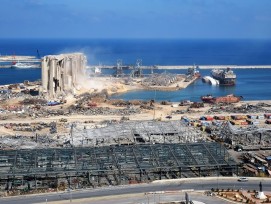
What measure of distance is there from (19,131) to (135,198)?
30419 mm

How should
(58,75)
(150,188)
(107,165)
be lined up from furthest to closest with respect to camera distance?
(58,75), (107,165), (150,188)

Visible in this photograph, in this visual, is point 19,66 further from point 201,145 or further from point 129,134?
point 201,145

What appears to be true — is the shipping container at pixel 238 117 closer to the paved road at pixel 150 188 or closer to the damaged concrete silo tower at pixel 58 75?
the paved road at pixel 150 188

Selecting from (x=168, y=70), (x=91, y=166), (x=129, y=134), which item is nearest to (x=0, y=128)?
(x=129, y=134)

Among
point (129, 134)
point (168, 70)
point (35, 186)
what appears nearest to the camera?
point (35, 186)

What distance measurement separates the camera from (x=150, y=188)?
130 feet

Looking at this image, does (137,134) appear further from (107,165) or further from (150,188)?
(150,188)

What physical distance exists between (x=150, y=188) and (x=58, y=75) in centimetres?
5596

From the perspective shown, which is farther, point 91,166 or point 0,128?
point 0,128

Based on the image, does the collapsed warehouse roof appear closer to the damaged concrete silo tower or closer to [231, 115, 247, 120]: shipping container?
[231, 115, 247, 120]: shipping container

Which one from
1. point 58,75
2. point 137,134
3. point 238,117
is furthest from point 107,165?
point 58,75

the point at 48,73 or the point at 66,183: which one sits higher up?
the point at 48,73

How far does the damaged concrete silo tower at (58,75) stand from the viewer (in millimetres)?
89938

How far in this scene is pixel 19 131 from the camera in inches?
2495
